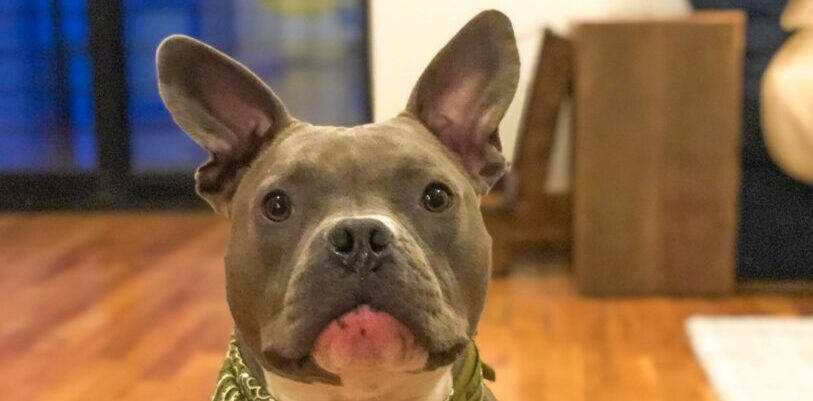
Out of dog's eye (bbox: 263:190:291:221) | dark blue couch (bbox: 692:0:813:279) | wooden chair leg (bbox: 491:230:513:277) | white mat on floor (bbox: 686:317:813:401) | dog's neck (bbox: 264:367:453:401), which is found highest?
dog's eye (bbox: 263:190:291:221)

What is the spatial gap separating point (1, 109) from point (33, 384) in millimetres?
2484

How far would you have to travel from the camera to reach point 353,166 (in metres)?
1.24

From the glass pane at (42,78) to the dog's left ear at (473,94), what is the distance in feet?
10.7

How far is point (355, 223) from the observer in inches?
44.5

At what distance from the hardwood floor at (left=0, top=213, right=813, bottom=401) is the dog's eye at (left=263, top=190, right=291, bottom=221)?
1.12 meters

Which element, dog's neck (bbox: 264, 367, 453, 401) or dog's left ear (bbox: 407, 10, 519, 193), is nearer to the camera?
dog's neck (bbox: 264, 367, 453, 401)

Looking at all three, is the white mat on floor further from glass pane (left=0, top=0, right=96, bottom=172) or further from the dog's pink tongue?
glass pane (left=0, top=0, right=96, bottom=172)

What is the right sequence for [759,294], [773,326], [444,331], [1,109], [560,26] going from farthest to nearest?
[1,109], [560,26], [759,294], [773,326], [444,331]

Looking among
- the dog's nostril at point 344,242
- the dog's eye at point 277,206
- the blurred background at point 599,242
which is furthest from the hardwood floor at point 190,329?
the dog's nostril at point 344,242

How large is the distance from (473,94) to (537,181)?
181 centimetres

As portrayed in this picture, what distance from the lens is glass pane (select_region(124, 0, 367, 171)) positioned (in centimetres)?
420

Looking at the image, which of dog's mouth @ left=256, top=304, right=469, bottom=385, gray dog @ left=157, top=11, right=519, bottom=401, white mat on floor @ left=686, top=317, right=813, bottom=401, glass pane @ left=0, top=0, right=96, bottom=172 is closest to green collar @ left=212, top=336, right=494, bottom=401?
gray dog @ left=157, top=11, right=519, bottom=401

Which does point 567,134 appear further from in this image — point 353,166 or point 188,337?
point 353,166

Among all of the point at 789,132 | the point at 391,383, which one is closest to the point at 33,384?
the point at 391,383
